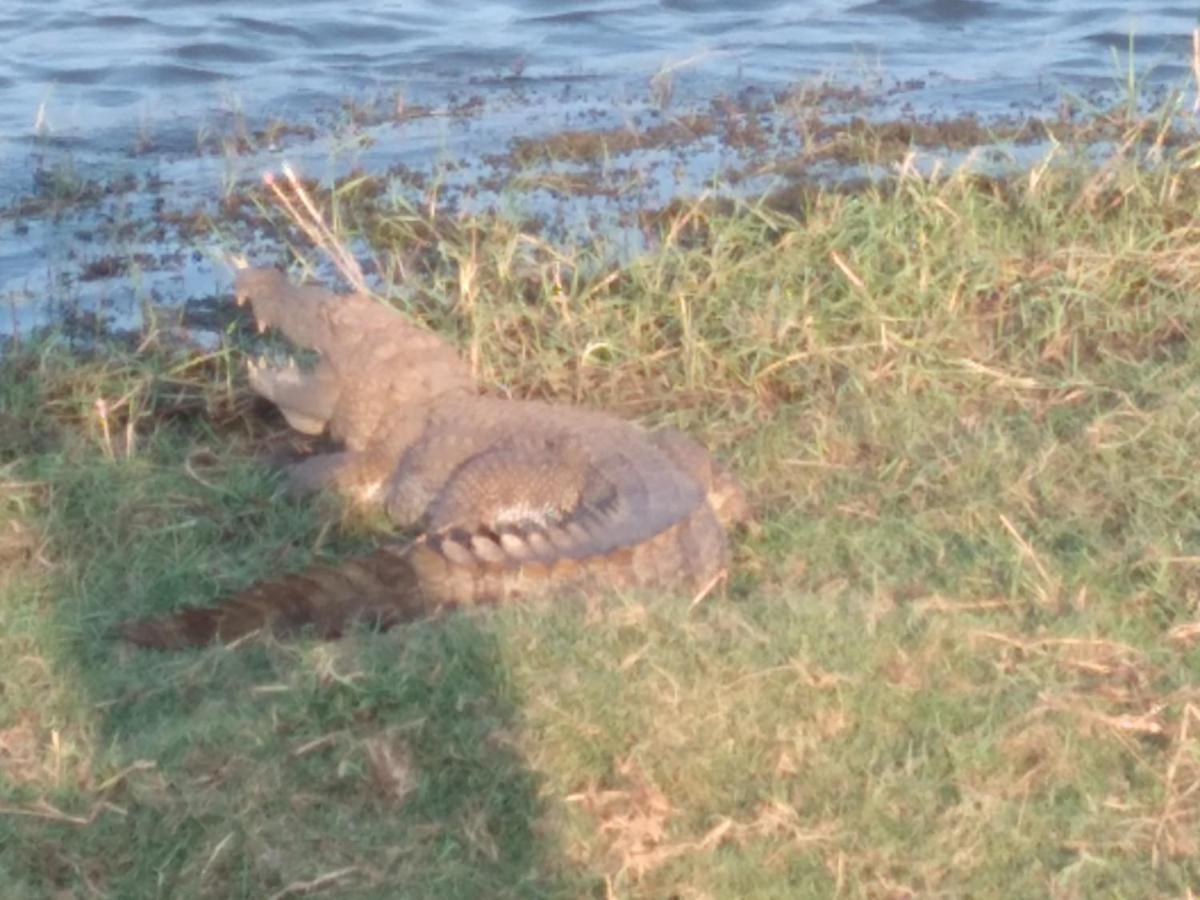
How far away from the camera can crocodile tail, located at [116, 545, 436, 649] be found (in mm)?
3980

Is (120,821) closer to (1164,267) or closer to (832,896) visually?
(832,896)

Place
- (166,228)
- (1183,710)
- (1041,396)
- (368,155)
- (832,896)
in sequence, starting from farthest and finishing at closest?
1. (368,155)
2. (166,228)
3. (1041,396)
4. (1183,710)
5. (832,896)

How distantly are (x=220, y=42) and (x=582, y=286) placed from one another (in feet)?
15.1


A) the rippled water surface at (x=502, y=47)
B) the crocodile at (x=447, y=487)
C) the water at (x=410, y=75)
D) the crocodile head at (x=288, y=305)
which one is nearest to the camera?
the crocodile at (x=447, y=487)

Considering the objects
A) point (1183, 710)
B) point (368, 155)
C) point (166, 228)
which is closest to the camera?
point (1183, 710)

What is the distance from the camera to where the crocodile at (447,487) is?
4.09 metres

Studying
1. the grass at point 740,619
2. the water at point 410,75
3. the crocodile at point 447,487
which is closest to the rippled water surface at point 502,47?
the water at point 410,75

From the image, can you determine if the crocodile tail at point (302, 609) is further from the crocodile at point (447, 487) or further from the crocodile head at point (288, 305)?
the crocodile head at point (288, 305)

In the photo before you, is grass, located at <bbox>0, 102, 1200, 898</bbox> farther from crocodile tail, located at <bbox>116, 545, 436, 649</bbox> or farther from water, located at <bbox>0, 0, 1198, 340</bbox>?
water, located at <bbox>0, 0, 1198, 340</bbox>

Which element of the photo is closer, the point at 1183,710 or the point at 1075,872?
the point at 1075,872

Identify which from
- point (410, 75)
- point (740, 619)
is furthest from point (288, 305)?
point (410, 75)

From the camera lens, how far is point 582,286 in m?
5.79

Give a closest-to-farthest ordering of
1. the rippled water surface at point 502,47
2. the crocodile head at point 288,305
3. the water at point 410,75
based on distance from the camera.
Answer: the crocodile head at point 288,305
the water at point 410,75
the rippled water surface at point 502,47

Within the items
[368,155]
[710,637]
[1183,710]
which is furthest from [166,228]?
[1183,710]
